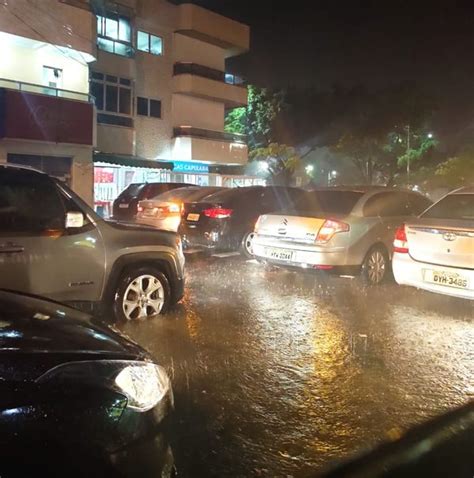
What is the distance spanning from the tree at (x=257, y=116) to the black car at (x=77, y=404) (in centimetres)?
3256

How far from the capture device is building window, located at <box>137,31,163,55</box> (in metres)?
25.6

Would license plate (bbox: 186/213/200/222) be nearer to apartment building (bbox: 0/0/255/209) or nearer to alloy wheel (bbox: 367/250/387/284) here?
alloy wheel (bbox: 367/250/387/284)

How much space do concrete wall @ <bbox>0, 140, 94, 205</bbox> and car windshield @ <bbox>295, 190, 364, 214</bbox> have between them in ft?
37.7

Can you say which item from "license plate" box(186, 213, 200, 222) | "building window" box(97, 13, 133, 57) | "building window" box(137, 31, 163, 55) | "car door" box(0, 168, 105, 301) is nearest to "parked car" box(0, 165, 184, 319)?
"car door" box(0, 168, 105, 301)

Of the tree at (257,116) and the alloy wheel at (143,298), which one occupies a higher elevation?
the tree at (257,116)

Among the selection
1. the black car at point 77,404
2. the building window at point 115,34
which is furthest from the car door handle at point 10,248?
the building window at point 115,34

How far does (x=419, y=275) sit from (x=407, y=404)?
3113mm

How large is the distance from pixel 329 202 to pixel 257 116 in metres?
26.7

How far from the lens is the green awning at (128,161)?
21.4 metres

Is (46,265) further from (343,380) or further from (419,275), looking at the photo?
(419,275)

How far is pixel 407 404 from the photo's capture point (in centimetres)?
421

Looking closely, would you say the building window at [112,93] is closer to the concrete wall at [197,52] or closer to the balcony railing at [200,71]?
the balcony railing at [200,71]

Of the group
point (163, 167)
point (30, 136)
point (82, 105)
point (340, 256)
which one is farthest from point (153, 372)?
point (163, 167)

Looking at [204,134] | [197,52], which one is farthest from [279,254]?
[197,52]
